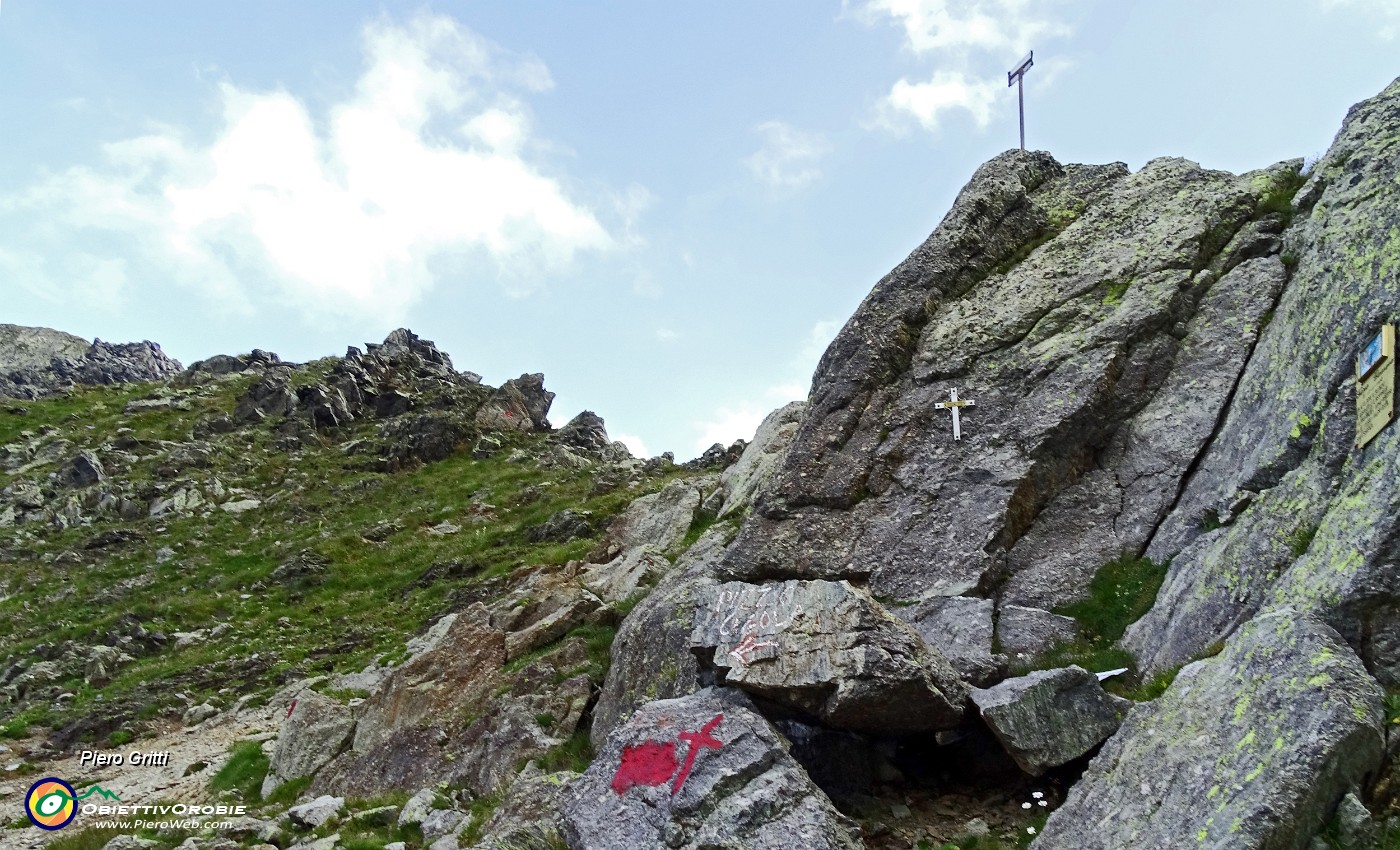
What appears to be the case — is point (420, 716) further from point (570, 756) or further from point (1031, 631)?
point (1031, 631)

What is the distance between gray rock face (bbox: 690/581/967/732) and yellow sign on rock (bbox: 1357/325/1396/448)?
5.99 m

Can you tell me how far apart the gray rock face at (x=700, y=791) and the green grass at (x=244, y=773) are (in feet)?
43.9

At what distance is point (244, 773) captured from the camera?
71.9 feet

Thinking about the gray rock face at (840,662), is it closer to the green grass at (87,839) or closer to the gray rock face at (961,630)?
the gray rock face at (961,630)

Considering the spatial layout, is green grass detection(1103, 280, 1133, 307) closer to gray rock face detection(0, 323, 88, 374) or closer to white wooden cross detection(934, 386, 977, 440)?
white wooden cross detection(934, 386, 977, 440)

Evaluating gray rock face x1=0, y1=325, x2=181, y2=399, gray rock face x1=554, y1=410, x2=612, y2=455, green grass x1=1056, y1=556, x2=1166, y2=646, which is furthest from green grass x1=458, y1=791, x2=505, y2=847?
gray rock face x1=0, y1=325, x2=181, y2=399

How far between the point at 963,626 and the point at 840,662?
3.77m

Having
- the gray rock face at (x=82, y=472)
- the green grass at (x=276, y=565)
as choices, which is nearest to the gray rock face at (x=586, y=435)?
the green grass at (x=276, y=565)

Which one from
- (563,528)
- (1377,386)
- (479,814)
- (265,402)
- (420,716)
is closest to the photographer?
(1377,386)

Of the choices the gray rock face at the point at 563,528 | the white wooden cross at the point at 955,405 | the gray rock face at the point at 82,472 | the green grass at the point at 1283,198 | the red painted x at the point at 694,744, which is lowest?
the red painted x at the point at 694,744

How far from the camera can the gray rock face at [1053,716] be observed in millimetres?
10836

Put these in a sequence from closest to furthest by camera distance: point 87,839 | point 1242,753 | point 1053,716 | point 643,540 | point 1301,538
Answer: point 1242,753, point 1301,538, point 1053,716, point 87,839, point 643,540

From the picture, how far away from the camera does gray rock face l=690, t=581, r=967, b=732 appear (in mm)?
11602

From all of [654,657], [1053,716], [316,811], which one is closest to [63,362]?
[316,811]
